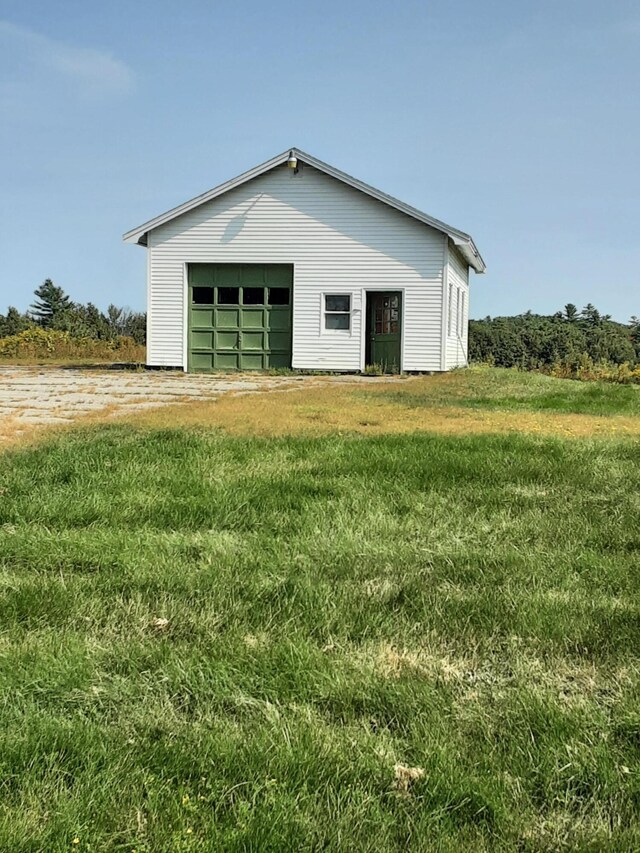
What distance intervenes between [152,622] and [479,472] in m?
2.92

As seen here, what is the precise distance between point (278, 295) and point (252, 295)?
0.69 metres

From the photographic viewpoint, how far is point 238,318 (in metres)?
18.9

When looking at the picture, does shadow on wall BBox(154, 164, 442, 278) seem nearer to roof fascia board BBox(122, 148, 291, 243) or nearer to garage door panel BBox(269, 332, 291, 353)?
roof fascia board BBox(122, 148, 291, 243)

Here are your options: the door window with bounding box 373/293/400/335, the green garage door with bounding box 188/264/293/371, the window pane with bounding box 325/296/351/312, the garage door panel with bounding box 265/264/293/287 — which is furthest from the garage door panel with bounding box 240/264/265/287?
the door window with bounding box 373/293/400/335

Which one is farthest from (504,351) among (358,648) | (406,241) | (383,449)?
(358,648)

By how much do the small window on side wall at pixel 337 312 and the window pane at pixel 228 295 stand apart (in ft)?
7.63

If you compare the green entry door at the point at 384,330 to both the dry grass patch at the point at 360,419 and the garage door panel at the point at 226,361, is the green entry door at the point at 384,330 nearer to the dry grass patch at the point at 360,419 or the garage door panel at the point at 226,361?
the garage door panel at the point at 226,361

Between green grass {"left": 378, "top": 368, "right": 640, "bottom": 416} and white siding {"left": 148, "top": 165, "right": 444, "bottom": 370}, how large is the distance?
4438mm

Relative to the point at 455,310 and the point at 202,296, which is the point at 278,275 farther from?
the point at 455,310

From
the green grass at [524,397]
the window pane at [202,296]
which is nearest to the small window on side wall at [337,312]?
the window pane at [202,296]

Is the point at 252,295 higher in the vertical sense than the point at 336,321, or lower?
higher

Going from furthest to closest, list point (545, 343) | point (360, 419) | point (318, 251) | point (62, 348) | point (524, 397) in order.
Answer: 1. point (545, 343)
2. point (62, 348)
3. point (318, 251)
4. point (524, 397)
5. point (360, 419)

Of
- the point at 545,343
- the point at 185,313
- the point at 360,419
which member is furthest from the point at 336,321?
the point at 545,343

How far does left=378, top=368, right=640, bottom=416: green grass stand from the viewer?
379 inches
